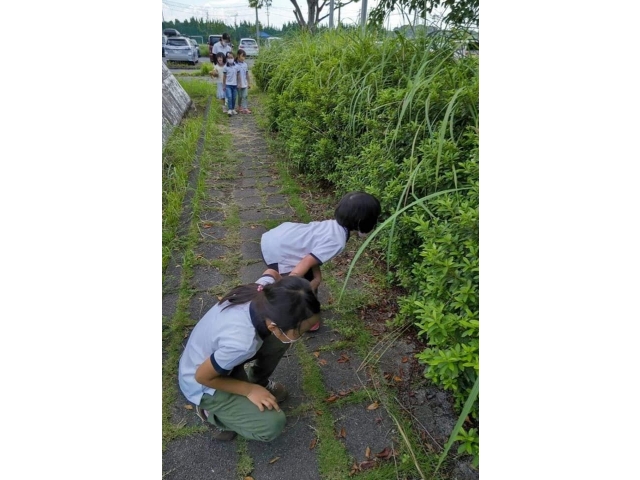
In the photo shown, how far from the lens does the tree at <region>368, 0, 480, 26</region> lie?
2.81 meters

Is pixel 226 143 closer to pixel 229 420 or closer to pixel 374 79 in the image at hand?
pixel 374 79

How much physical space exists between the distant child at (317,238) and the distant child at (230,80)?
22.5ft

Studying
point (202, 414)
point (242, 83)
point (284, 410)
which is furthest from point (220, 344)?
point (242, 83)

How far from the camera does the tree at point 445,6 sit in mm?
2811

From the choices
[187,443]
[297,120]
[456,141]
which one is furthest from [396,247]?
[297,120]

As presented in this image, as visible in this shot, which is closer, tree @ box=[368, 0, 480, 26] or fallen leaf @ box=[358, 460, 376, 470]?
fallen leaf @ box=[358, 460, 376, 470]

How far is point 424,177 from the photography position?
2293mm

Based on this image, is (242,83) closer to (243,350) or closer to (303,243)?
(303,243)

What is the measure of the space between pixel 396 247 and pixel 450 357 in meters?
1.14

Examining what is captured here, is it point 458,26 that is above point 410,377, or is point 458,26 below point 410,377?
above

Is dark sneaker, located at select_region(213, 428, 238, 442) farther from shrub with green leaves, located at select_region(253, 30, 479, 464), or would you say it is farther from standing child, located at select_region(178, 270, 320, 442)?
shrub with green leaves, located at select_region(253, 30, 479, 464)

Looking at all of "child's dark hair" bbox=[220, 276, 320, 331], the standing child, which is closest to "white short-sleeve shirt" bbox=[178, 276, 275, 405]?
the standing child

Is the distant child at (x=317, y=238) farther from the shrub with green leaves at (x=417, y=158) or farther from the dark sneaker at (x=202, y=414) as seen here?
the dark sneaker at (x=202, y=414)

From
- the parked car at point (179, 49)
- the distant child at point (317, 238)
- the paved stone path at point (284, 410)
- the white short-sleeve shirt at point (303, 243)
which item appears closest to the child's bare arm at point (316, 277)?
the distant child at point (317, 238)
